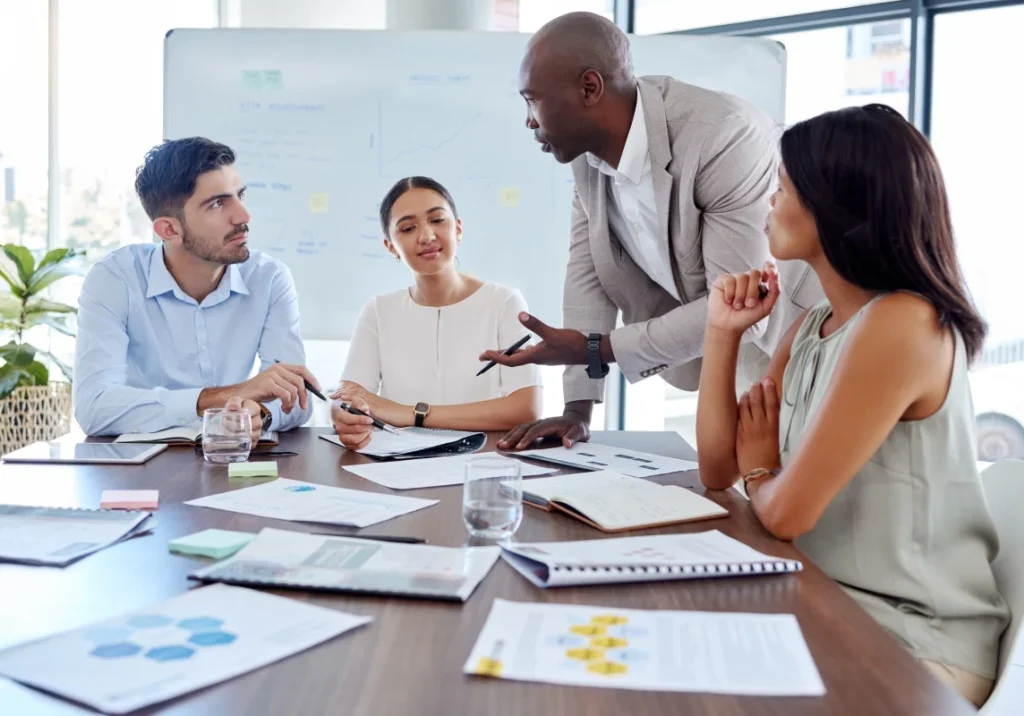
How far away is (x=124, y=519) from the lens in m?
1.34

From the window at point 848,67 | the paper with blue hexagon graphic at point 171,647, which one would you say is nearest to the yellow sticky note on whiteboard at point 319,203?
the window at point 848,67

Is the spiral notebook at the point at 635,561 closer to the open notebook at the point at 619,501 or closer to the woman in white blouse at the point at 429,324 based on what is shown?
the open notebook at the point at 619,501

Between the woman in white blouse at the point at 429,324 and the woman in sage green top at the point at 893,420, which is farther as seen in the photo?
the woman in white blouse at the point at 429,324

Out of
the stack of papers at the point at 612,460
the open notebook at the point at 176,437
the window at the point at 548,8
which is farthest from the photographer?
the window at the point at 548,8

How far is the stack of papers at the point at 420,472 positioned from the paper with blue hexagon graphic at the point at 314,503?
10 centimetres

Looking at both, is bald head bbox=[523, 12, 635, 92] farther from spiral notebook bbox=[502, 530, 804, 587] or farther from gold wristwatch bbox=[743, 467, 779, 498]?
spiral notebook bbox=[502, 530, 804, 587]

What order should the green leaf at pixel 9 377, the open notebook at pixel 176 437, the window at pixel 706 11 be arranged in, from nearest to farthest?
the open notebook at pixel 176 437, the green leaf at pixel 9 377, the window at pixel 706 11

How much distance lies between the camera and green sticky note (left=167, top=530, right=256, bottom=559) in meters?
1.19

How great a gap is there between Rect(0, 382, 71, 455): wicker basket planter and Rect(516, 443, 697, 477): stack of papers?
2724 millimetres

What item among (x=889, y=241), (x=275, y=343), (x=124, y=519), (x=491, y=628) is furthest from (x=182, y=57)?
(x=491, y=628)

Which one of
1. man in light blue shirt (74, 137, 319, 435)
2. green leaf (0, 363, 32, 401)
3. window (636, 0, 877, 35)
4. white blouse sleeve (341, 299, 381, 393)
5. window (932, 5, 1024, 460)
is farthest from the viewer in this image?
window (636, 0, 877, 35)

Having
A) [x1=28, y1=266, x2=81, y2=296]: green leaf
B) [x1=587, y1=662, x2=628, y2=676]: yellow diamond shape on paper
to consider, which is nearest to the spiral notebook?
[x1=587, y1=662, x2=628, y2=676]: yellow diamond shape on paper

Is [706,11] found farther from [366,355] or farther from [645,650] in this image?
[645,650]

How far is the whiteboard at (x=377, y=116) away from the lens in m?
3.85
